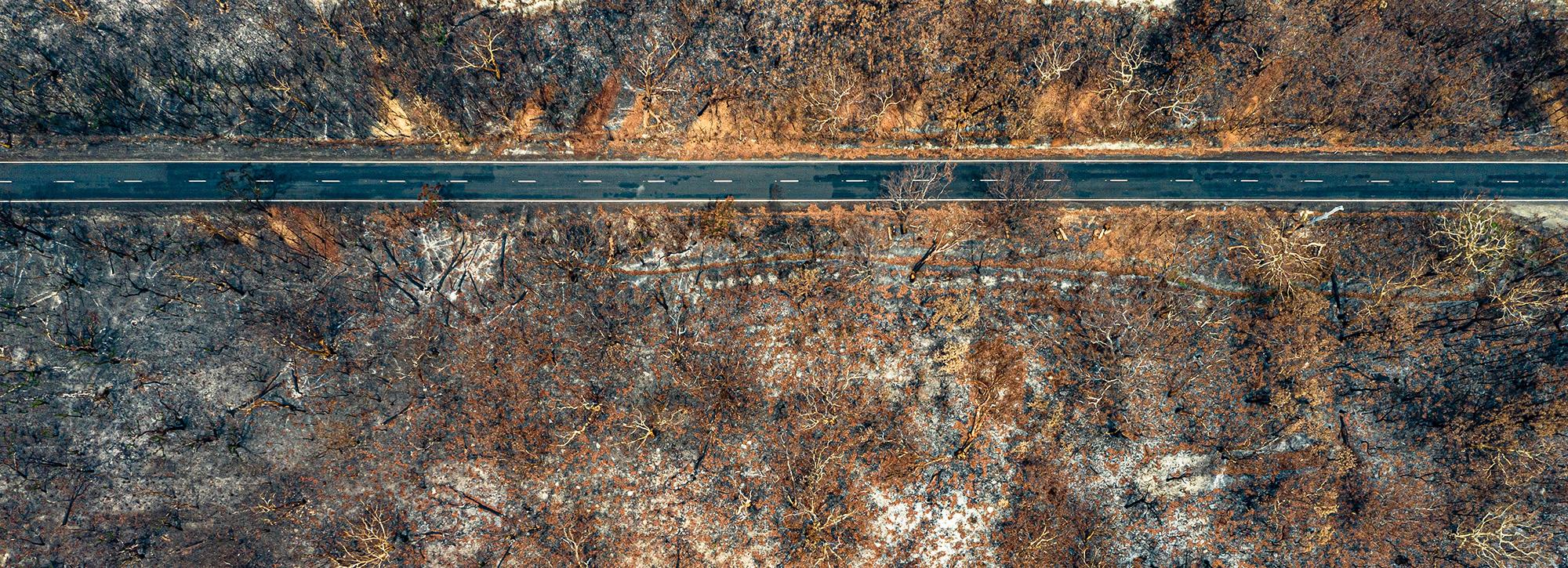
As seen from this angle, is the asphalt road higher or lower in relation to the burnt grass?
higher

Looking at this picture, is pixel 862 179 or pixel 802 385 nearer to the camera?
pixel 802 385

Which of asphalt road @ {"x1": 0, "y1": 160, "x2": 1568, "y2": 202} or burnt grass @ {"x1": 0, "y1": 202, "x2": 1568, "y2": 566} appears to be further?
asphalt road @ {"x1": 0, "y1": 160, "x2": 1568, "y2": 202}

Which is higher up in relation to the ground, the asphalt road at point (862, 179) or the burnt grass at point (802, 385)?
the asphalt road at point (862, 179)

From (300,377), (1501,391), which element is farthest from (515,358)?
(1501,391)

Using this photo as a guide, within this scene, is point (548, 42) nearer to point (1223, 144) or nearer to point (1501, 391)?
point (1223, 144)
